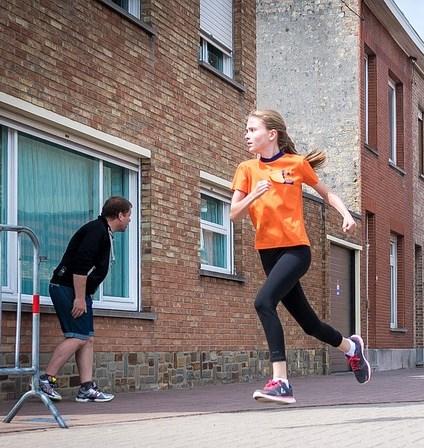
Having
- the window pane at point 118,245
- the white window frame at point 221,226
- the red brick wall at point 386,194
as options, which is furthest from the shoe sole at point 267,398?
the red brick wall at point 386,194

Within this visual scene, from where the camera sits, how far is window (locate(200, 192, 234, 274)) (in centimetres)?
1611

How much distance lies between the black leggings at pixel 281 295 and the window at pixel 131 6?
20.6 ft

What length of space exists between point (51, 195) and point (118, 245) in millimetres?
1646

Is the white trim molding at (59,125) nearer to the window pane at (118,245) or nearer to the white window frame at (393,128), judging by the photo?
the window pane at (118,245)

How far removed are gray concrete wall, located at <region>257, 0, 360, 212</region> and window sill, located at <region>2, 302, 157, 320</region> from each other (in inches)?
414

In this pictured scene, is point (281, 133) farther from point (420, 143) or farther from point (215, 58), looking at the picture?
point (420, 143)

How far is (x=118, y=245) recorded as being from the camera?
13.7 meters

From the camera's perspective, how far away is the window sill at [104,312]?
35.1 ft

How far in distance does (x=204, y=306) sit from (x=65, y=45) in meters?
4.53

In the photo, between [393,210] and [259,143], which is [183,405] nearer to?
[259,143]

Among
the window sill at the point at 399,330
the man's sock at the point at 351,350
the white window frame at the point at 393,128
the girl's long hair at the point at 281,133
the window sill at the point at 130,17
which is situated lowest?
the window sill at the point at 399,330

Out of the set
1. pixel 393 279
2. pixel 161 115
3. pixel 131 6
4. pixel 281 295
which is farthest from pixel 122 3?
pixel 393 279

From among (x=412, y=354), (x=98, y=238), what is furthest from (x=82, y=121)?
(x=412, y=354)

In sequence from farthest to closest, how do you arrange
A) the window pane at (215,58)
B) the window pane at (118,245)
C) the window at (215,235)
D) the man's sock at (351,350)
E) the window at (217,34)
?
the window pane at (215,58)
the window at (217,34)
the window at (215,235)
the window pane at (118,245)
the man's sock at (351,350)
